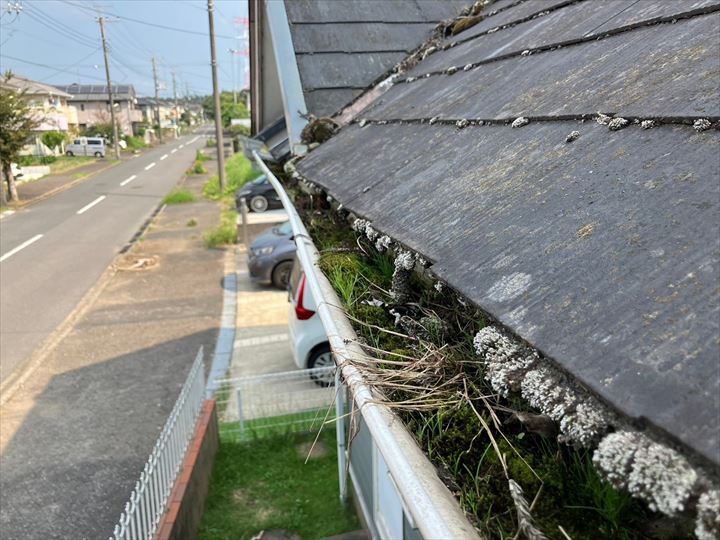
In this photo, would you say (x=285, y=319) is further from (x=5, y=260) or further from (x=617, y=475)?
(x=617, y=475)

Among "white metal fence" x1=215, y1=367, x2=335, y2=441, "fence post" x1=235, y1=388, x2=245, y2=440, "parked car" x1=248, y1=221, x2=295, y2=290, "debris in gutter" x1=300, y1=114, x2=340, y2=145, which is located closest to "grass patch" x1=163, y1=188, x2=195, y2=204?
"parked car" x1=248, y1=221, x2=295, y2=290

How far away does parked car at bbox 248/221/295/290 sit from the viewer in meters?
13.0

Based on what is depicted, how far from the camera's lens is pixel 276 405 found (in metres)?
7.30

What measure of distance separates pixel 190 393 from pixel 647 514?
228 inches

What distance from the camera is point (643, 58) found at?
2.19 meters

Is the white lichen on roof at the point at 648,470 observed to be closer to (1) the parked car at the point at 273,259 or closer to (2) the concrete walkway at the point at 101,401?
(2) the concrete walkway at the point at 101,401

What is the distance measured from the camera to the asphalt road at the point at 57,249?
11.3 m

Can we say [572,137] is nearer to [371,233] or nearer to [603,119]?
[603,119]

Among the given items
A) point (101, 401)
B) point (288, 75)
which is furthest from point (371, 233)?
point (101, 401)

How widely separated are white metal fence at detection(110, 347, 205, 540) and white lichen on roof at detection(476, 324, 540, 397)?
3358 millimetres

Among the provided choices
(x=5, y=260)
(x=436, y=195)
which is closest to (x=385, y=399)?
(x=436, y=195)

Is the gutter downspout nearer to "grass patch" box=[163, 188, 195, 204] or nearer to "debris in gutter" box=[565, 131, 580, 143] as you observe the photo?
"debris in gutter" box=[565, 131, 580, 143]

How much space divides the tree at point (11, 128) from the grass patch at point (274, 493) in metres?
23.4

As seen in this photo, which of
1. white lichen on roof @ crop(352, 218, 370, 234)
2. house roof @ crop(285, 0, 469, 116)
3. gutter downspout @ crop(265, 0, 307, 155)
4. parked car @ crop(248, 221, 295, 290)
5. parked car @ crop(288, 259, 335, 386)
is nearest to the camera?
white lichen on roof @ crop(352, 218, 370, 234)
